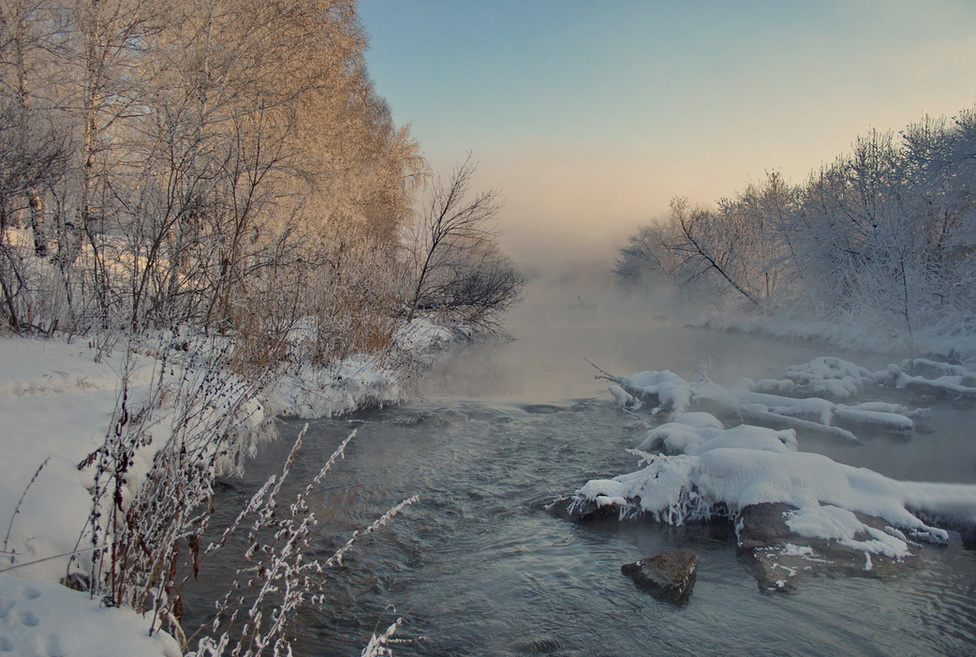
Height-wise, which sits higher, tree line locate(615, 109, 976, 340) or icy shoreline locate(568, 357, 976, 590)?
tree line locate(615, 109, 976, 340)

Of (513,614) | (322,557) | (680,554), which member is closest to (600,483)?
(680,554)

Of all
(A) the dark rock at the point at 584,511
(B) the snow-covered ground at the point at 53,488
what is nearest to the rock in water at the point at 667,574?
(A) the dark rock at the point at 584,511

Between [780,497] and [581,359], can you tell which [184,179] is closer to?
[780,497]

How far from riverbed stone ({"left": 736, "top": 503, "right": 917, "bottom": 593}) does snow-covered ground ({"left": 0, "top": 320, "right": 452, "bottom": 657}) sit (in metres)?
3.80

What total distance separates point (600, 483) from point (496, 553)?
1.43m

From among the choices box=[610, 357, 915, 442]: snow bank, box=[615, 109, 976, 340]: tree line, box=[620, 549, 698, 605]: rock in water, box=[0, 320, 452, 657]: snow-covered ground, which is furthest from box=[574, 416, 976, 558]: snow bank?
box=[615, 109, 976, 340]: tree line

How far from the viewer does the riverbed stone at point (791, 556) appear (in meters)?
4.35

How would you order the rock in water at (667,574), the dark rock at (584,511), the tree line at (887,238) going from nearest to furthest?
the rock in water at (667,574) → the dark rock at (584,511) → the tree line at (887,238)

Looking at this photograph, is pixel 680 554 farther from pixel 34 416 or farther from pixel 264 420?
pixel 264 420

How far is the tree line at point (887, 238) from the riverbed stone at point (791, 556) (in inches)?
618

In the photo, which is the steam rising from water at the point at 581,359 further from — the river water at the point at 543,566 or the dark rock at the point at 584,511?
the dark rock at the point at 584,511

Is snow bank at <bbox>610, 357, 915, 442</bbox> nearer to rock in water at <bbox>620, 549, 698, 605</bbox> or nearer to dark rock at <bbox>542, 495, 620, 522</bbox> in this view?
dark rock at <bbox>542, 495, 620, 522</bbox>

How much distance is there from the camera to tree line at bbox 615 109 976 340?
57.9 ft

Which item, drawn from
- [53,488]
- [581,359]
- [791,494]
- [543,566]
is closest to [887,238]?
[581,359]
